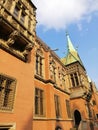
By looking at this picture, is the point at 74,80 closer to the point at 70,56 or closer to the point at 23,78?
the point at 70,56

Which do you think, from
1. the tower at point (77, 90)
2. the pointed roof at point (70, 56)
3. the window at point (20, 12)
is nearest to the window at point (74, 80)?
the tower at point (77, 90)

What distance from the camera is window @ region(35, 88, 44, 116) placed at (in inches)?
404

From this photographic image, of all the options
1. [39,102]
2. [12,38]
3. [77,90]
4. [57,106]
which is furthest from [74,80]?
[12,38]

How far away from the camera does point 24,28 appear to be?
9.37 meters

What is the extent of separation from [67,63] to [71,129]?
15.3 m

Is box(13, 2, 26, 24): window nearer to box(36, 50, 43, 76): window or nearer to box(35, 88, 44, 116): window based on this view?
box(36, 50, 43, 76): window

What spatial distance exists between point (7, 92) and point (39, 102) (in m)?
4.07

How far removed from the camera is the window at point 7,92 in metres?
6.64

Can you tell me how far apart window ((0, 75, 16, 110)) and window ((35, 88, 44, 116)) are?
11.7ft

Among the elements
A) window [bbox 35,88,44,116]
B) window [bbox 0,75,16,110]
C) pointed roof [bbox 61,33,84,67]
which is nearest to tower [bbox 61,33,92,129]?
pointed roof [bbox 61,33,84,67]

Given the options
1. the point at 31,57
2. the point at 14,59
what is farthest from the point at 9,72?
the point at 31,57

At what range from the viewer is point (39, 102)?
34.9 feet

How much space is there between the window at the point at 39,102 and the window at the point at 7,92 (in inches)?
140

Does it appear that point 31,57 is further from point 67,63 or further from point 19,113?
point 67,63
